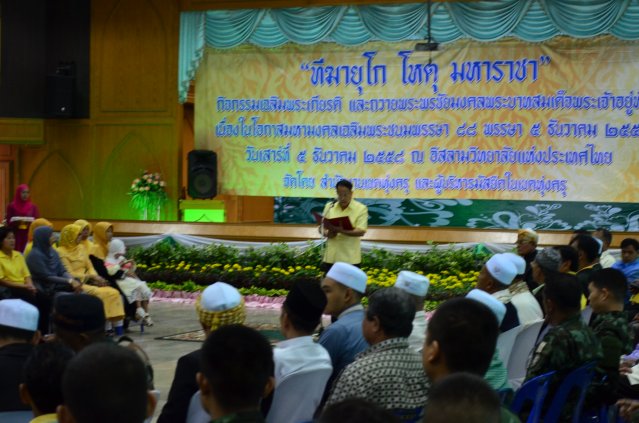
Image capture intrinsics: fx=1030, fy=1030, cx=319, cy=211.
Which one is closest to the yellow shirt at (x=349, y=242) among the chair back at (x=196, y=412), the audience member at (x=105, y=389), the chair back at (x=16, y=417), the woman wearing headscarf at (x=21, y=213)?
the woman wearing headscarf at (x=21, y=213)

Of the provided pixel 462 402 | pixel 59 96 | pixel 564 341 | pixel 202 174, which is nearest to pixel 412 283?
pixel 564 341

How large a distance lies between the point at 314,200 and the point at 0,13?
5131mm

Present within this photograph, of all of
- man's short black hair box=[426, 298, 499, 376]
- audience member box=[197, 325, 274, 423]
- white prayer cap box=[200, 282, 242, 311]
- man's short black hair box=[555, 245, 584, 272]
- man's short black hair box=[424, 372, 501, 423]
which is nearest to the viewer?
man's short black hair box=[424, 372, 501, 423]

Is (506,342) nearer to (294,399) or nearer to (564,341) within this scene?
(564,341)

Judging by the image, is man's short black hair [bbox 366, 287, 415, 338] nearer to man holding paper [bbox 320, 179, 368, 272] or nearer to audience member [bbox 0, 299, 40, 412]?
audience member [bbox 0, 299, 40, 412]

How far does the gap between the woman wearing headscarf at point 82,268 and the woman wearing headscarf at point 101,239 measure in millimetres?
327

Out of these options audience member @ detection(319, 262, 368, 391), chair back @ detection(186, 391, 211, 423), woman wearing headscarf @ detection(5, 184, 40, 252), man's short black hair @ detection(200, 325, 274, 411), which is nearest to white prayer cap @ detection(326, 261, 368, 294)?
audience member @ detection(319, 262, 368, 391)

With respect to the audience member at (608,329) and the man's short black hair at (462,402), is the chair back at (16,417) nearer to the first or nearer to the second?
the man's short black hair at (462,402)

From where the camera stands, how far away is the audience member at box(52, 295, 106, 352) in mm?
4047

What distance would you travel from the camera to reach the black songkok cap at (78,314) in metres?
4.05

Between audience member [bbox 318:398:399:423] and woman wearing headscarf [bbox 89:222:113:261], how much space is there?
761 centimetres

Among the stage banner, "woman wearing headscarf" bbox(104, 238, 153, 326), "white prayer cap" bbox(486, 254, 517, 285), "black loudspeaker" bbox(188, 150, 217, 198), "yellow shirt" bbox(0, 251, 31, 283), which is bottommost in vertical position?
"woman wearing headscarf" bbox(104, 238, 153, 326)

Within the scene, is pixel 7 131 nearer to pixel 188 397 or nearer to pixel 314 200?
pixel 314 200

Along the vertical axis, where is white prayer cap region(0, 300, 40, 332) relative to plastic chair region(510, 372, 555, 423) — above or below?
above
